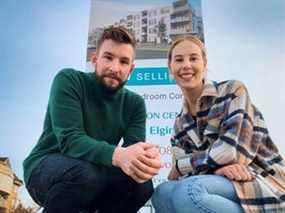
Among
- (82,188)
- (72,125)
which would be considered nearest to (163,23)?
(72,125)

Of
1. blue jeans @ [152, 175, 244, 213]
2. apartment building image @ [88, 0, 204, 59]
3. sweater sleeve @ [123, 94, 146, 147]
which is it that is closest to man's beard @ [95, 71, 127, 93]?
sweater sleeve @ [123, 94, 146, 147]

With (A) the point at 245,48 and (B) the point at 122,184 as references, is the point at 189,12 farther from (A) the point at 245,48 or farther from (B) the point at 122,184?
(B) the point at 122,184

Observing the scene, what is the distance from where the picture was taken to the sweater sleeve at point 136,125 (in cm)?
110

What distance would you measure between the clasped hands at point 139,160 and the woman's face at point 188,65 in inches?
13.2

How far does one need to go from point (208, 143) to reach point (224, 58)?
130cm

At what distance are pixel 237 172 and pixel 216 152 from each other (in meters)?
0.08

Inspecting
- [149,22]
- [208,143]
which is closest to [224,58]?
[149,22]

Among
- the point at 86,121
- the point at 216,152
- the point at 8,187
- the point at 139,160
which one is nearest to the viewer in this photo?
the point at 139,160

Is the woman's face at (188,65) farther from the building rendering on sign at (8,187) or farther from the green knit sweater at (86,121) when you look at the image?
the building rendering on sign at (8,187)

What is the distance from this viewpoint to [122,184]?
3.16 ft

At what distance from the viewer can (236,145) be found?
875 millimetres

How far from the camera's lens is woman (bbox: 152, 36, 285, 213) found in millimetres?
815

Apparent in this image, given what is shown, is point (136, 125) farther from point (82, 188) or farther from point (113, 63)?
point (82, 188)

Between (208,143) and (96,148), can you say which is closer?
(96,148)
